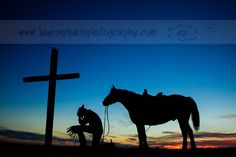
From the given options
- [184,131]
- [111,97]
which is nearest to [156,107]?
[184,131]

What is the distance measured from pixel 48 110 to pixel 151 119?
2538 millimetres

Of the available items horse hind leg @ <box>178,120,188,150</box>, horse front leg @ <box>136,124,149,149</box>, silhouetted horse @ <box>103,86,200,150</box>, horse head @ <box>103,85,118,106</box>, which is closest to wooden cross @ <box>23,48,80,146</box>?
horse head @ <box>103,85,118,106</box>

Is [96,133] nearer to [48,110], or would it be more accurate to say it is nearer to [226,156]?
[48,110]

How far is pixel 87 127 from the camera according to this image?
22.4 ft

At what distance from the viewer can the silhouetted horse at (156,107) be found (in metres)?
7.58

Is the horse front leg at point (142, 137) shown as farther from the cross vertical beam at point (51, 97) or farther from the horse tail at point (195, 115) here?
the cross vertical beam at point (51, 97)

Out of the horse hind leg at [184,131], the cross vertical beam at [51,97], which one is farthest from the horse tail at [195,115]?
the cross vertical beam at [51,97]

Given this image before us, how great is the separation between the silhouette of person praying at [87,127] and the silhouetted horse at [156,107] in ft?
3.24

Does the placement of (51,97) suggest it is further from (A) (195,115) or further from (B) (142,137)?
(A) (195,115)

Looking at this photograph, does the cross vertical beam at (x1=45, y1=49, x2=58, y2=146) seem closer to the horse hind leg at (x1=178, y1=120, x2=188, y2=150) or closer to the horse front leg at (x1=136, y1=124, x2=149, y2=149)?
the horse front leg at (x1=136, y1=124, x2=149, y2=149)

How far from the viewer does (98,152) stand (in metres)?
5.98

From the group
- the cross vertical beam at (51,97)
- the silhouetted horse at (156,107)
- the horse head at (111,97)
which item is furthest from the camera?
the horse head at (111,97)

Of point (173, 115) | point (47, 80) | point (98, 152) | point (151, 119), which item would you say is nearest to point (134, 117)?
point (151, 119)

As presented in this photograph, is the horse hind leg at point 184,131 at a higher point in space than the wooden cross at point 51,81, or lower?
lower
